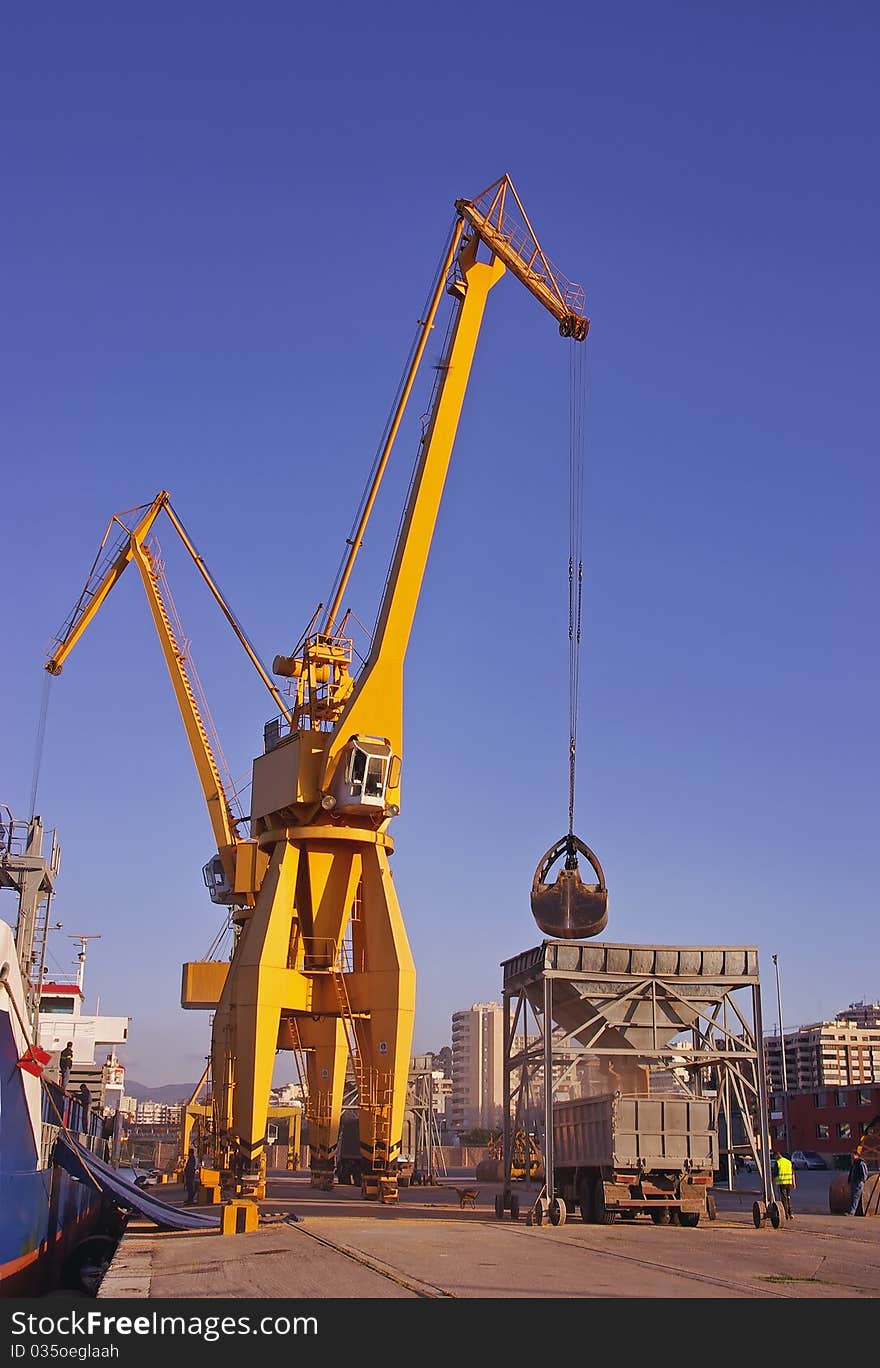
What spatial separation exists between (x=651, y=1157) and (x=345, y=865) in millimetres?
15609

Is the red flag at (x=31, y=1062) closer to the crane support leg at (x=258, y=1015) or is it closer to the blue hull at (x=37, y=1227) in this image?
the blue hull at (x=37, y=1227)

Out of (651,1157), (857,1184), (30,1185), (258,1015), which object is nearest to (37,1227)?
(30,1185)

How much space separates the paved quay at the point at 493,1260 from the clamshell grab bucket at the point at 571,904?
5671 mm

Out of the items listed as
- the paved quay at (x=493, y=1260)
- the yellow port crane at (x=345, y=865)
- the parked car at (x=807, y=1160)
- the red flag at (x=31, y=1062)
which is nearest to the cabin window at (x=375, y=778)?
the yellow port crane at (x=345, y=865)

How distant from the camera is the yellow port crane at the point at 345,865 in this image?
32.7 m

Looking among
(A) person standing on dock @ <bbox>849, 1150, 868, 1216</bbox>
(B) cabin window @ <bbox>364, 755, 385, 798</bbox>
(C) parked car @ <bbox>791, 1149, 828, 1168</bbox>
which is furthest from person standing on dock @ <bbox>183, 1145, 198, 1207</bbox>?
(C) parked car @ <bbox>791, 1149, 828, 1168</bbox>

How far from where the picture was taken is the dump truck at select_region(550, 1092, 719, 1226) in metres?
21.9

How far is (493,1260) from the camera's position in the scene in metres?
15.1

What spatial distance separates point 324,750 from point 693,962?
13.2 metres

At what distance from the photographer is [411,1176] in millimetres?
43531

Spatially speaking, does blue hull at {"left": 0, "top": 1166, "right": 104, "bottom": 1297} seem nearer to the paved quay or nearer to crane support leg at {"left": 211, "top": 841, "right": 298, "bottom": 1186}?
the paved quay

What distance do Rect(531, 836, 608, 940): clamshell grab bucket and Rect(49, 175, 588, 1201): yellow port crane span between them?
7984mm
